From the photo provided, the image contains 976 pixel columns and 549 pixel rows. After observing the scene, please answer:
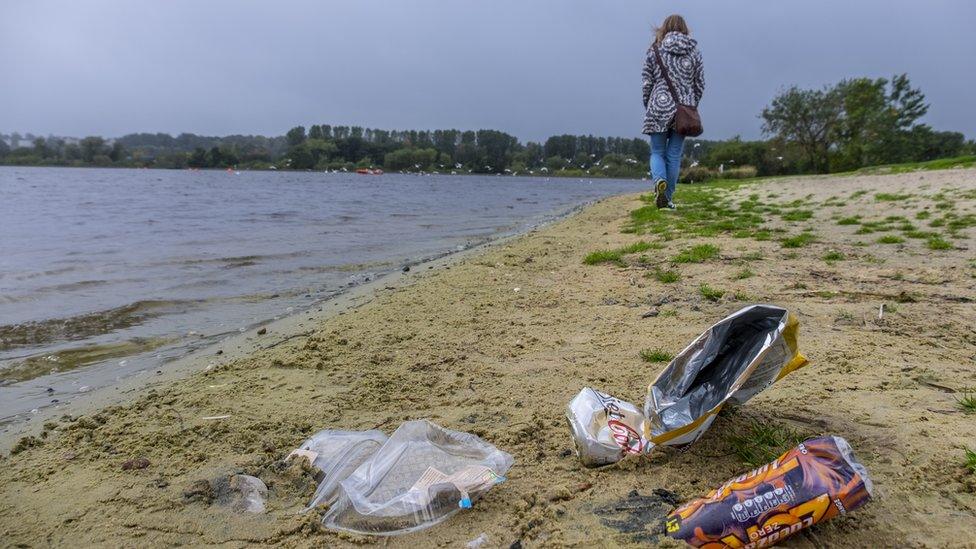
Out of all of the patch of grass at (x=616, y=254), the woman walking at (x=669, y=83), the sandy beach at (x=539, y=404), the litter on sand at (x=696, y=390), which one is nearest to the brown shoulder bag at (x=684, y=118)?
the woman walking at (x=669, y=83)

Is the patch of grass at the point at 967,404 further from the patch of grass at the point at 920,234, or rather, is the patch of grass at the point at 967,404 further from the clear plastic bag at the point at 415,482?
the patch of grass at the point at 920,234

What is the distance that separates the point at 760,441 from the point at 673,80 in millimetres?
7602

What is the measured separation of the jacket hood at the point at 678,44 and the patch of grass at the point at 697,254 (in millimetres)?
3645

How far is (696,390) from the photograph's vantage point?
2402 millimetres

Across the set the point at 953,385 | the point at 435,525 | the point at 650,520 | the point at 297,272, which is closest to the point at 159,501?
the point at 435,525

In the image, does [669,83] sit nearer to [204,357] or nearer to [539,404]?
[539,404]

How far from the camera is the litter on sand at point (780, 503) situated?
1647 mm

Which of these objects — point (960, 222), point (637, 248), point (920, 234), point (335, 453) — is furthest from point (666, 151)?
point (335, 453)

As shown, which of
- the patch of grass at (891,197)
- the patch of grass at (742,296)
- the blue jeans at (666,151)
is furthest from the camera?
the patch of grass at (891,197)

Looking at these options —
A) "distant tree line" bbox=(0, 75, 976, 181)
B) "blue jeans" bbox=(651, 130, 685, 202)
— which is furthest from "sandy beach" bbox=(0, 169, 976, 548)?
"distant tree line" bbox=(0, 75, 976, 181)

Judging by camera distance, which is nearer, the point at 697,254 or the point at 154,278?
the point at 697,254

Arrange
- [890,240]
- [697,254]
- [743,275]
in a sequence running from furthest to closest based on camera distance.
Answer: [890,240], [697,254], [743,275]

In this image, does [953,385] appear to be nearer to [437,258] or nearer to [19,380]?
[19,380]

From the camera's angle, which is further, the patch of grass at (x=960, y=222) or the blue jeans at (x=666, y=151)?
the blue jeans at (x=666, y=151)
